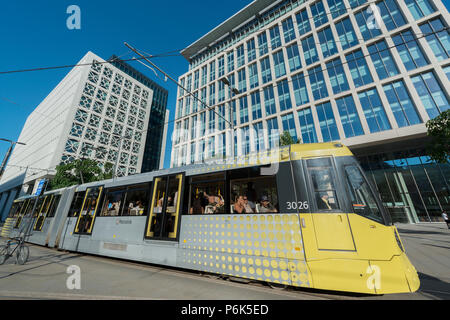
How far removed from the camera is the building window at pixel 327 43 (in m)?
25.3

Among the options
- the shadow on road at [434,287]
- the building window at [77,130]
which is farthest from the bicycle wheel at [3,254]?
the building window at [77,130]

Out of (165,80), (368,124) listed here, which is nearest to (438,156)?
(368,124)

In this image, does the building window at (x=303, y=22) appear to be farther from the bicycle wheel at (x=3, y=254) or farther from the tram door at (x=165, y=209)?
the bicycle wheel at (x=3, y=254)

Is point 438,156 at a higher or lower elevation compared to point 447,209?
higher

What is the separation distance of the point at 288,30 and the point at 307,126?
17.8 meters

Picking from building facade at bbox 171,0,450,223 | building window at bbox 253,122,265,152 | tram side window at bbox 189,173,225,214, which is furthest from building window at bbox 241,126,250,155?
tram side window at bbox 189,173,225,214

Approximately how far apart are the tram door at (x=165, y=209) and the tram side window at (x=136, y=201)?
445mm

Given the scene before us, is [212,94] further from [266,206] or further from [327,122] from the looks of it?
[266,206]

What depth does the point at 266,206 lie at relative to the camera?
14.7 feet

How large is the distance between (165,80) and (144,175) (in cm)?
412

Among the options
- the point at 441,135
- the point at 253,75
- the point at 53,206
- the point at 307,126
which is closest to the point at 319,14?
the point at 253,75

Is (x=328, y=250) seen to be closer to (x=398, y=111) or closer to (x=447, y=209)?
(x=398, y=111)

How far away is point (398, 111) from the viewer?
66.6ft
